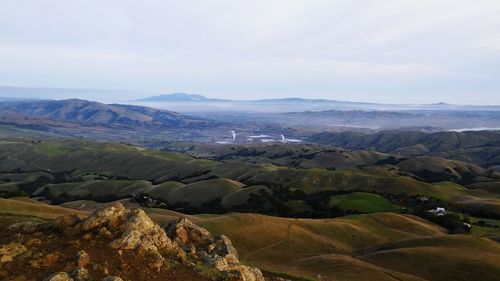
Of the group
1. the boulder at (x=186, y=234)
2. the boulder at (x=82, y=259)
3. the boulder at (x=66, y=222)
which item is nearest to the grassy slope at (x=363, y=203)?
the boulder at (x=186, y=234)

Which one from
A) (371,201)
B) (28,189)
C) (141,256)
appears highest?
(141,256)

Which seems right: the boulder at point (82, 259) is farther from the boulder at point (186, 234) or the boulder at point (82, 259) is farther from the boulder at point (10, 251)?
the boulder at point (186, 234)

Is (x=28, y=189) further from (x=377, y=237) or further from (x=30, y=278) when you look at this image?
(x=30, y=278)

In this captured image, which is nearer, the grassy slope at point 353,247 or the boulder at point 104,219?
the boulder at point 104,219

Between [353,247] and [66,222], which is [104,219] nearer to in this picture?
[66,222]

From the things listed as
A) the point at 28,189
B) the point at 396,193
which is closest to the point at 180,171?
the point at 28,189

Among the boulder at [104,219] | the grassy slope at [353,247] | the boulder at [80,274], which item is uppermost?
the boulder at [104,219]

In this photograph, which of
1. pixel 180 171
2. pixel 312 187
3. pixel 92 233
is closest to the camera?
pixel 92 233
